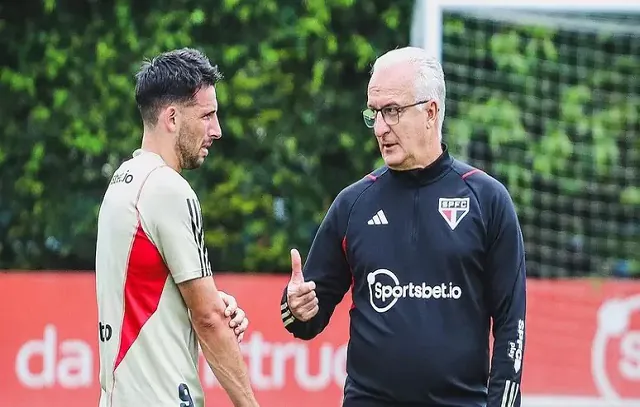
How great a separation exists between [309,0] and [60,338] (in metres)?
3.34

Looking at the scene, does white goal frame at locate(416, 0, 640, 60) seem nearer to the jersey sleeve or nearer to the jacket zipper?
the jacket zipper

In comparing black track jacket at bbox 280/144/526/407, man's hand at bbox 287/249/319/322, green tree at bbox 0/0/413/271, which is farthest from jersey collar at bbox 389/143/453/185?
green tree at bbox 0/0/413/271

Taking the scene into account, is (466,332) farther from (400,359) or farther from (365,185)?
(365,185)

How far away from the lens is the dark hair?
13.8 feet

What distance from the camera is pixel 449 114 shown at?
32.4 feet

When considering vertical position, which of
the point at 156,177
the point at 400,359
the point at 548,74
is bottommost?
the point at 400,359

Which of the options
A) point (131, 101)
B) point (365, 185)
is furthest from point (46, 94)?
point (365, 185)

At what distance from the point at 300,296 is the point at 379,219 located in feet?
1.29

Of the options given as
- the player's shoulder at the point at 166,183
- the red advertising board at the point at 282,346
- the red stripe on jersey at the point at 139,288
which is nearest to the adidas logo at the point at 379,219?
the player's shoulder at the point at 166,183

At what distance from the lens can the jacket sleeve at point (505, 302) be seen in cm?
411

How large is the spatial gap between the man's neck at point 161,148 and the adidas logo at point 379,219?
0.72 meters

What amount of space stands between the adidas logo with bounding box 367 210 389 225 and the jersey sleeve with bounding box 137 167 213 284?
0.66 meters

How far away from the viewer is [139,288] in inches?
158

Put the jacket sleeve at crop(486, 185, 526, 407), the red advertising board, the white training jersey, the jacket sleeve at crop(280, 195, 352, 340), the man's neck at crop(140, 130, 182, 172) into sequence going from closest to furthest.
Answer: the white training jersey, the jacket sleeve at crop(486, 185, 526, 407), the man's neck at crop(140, 130, 182, 172), the jacket sleeve at crop(280, 195, 352, 340), the red advertising board
